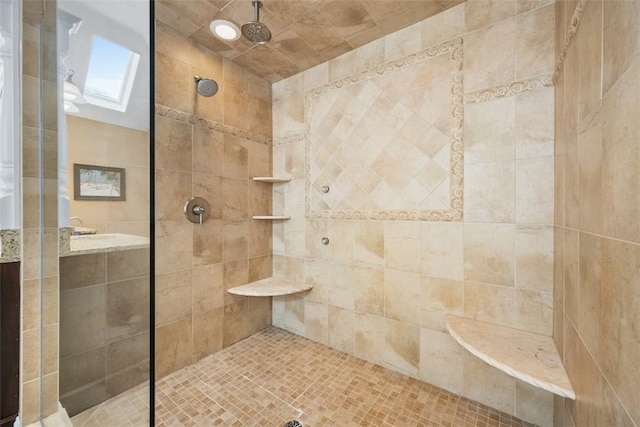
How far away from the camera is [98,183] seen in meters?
0.97

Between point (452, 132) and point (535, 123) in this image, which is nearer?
point (535, 123)

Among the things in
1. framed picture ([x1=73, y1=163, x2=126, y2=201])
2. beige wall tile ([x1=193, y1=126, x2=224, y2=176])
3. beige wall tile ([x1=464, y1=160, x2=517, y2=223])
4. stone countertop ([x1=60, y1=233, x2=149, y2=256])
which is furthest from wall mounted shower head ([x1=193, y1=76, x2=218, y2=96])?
beige wall tile ([x1=464, y1=160, x2=517, y2=223])

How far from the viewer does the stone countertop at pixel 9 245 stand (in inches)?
41.1

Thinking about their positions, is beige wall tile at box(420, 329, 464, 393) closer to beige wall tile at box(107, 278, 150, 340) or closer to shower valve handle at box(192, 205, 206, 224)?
beige wall tile at box(107, 278, 150, 340)

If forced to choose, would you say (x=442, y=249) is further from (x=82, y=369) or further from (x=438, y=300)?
(x=82, y=369)

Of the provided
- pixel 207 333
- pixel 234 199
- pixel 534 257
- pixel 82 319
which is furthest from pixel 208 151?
pixel 534 257

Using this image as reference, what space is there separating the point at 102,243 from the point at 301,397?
4.52 ft

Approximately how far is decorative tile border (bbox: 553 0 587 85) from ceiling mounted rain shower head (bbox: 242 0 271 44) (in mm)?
1473

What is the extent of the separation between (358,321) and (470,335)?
843mm

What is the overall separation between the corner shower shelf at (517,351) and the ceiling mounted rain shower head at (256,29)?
2088mm

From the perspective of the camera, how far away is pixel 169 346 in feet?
5.83

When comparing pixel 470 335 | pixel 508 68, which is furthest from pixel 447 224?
pixel 508 68

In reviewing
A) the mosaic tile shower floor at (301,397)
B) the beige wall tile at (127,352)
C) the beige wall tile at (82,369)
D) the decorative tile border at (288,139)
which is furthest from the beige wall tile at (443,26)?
the beige wall tile at (82,369)

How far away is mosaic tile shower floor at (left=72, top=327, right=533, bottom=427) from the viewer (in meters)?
1.38
